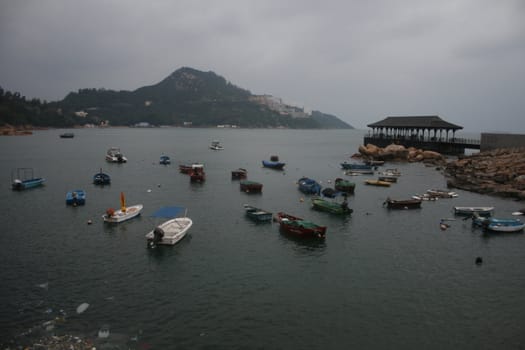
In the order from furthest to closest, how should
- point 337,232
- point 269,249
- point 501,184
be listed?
point 501,184, point 337,232, point 269,249

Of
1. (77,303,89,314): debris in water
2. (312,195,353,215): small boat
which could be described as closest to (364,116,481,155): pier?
(312,195,353,215): small boat

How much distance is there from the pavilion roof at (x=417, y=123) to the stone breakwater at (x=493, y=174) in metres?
19.5

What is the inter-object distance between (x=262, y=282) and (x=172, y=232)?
11.5m

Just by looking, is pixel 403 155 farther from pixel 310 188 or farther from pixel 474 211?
pixel 474 211

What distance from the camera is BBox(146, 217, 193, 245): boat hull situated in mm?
32719

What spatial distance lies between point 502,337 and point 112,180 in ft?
210

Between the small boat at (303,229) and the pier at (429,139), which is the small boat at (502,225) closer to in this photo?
the small boat at (303,229)

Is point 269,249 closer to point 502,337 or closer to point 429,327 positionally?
point 429,327

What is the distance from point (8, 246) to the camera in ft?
106

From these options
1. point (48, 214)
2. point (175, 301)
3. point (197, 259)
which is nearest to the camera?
point (175, 301)

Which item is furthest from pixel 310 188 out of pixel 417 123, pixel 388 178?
pixel 417 123

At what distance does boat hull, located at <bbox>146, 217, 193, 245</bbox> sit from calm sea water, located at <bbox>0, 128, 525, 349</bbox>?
28.1 inches

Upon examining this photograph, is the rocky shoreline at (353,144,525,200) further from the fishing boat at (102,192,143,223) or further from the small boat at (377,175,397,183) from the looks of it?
the fishing boat at (102,192,143,223)

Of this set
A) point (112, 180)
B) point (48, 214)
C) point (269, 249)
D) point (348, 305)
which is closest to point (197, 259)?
point (269, 249)
